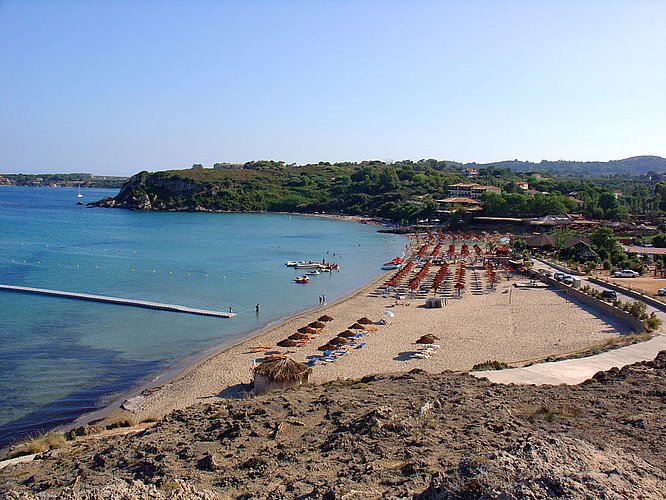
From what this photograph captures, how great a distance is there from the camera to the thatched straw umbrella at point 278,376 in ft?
57.2

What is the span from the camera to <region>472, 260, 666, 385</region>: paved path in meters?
16.5

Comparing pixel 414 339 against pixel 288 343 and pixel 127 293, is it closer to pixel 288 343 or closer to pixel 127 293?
pixel 288 343

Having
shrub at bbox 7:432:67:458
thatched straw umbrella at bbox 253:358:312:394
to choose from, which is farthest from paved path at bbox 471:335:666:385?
shrub at bbox 7:432:67:458

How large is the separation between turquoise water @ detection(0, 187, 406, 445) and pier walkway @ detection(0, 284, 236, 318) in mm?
712

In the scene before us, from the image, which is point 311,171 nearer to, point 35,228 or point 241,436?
point 35,228

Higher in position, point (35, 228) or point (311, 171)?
point (311, 171)

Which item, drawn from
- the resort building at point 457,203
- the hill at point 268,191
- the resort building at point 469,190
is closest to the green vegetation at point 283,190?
the hill at point 268,191

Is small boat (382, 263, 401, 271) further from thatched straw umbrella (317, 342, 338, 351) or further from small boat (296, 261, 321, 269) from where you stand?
thatched straw umbrella (317, 342, 338, 351)

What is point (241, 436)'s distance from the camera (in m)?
11.6

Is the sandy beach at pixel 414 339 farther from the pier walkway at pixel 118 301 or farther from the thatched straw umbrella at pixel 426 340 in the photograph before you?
the pier walkway at pixel 118 301

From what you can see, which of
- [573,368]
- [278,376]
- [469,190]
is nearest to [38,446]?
[278,376]

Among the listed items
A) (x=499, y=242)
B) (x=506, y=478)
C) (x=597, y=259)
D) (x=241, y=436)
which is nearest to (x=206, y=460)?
(x=241, y=436)

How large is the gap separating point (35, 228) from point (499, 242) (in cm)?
6305

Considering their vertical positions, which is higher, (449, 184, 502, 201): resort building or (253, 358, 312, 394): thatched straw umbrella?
(449, 184, 502, 201): resort building
